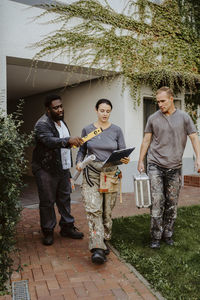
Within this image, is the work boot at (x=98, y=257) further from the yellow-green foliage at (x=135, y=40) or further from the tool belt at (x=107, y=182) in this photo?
the yellow-green foliage at (x=135, y=40)

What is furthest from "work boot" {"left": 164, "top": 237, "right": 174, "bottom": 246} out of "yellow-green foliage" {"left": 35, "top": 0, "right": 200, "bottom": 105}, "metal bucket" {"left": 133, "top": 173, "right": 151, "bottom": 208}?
"yellow-green foliage" {"left": 35, "top": 0, "right": 200, "bottom": 105}

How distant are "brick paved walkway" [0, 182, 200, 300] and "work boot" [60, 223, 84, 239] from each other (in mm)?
71

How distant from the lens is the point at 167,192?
4.16 m

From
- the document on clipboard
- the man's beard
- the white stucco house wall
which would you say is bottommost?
the document on clipboard

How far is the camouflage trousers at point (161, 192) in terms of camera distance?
4.09 metres

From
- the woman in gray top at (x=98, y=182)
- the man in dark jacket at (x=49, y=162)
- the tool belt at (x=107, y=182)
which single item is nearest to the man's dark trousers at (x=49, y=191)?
the man in dark jacket at (x=49, y=162)

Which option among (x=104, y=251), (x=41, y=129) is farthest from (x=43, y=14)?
(x=104, y=251)

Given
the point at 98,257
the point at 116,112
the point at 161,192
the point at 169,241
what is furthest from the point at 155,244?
the point at 116,112

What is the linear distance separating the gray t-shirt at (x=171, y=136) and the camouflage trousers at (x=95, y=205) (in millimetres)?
679

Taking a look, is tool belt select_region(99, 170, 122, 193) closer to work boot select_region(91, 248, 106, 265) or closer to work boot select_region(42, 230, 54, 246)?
work boot select_region(91, 248, 106, 265)

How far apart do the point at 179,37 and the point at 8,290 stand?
7213 millimetres

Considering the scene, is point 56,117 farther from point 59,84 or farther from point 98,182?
point 59,84

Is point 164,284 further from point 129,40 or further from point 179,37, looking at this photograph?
point 179,37

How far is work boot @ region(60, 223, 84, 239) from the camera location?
4527mm
